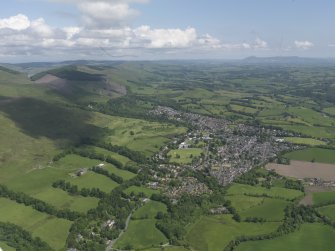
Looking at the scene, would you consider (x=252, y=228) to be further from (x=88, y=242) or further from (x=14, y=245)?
(x=14, y=245)

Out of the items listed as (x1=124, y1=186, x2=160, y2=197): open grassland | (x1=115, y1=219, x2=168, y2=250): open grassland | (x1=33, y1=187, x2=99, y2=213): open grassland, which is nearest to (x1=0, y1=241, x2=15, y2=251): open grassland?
(x1=115, y1=219, x2=168, y2=250): open grassland

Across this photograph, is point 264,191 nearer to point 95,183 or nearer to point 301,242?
point 301,242

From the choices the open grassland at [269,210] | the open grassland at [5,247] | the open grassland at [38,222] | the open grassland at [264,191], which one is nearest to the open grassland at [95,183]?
the open grassland at [38,222]

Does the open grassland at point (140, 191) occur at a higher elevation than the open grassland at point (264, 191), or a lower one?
higher

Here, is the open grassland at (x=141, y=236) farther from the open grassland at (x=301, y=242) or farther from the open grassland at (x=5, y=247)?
the open grassland at (x=5, y=247)

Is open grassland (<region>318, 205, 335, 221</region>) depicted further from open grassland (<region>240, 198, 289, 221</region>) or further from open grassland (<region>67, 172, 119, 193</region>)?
open grassland (<region>67, 172, 119, 193</region>)

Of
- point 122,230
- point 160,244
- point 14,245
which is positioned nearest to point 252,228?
point 160,244

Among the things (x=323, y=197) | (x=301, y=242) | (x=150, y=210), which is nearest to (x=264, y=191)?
(x=323, y=197)
